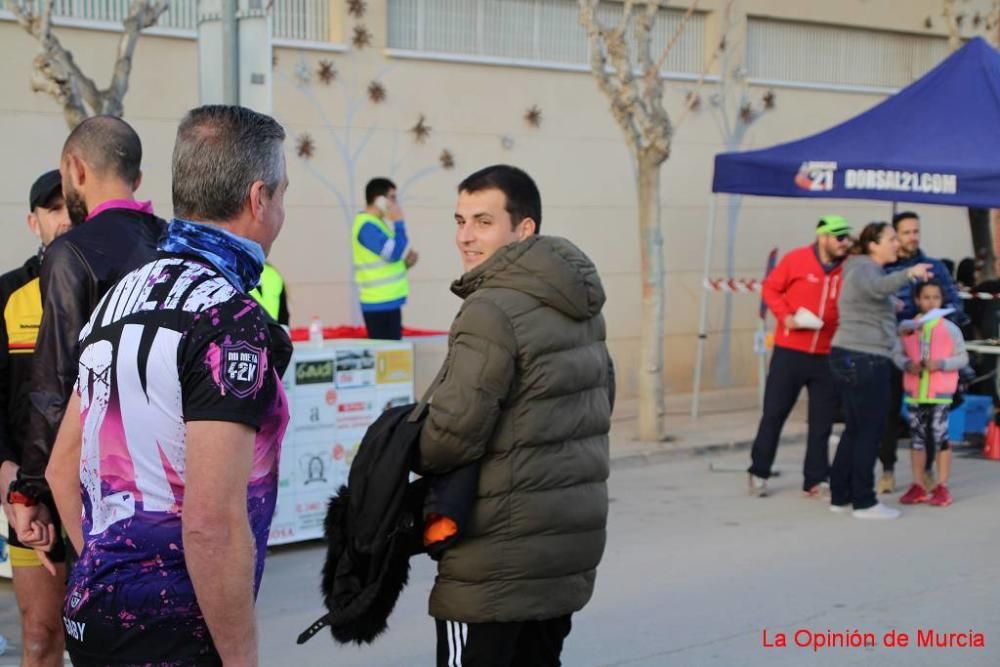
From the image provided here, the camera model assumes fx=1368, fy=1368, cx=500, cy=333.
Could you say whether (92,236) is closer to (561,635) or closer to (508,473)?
(508,473)

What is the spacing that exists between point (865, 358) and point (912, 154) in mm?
Answer: 2559

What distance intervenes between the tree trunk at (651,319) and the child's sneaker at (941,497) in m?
2.97

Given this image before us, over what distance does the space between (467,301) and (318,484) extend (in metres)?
4.45

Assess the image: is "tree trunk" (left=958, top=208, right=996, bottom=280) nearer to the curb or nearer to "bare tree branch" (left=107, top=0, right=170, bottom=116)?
the curb

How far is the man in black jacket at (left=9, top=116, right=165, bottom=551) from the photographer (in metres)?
3.83

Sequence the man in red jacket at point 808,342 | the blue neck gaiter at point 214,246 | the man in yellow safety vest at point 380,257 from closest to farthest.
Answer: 1. the blue neck gaiter at point 214,246
2. the man in red jacket at point 808,342
3. the man in yellow safety vest at point 380,257

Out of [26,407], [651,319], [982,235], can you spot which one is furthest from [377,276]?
[26,407]

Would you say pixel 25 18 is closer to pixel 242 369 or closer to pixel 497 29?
pixel 497 29

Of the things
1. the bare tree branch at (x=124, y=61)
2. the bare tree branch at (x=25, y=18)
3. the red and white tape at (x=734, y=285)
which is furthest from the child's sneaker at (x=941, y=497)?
the bare tree branch at (x=25, y=18)

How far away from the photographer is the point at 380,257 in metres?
11.8

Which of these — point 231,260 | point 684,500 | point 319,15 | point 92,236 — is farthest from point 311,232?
point 231,260

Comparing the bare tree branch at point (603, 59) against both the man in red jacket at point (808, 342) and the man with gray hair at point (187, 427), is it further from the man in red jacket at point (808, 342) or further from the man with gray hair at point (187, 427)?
the man with gray hair at point (187, 427)

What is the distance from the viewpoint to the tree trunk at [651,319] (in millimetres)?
11992

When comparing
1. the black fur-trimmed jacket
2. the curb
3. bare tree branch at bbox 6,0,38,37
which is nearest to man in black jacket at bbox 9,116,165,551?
the black fur-trimmed jacket
